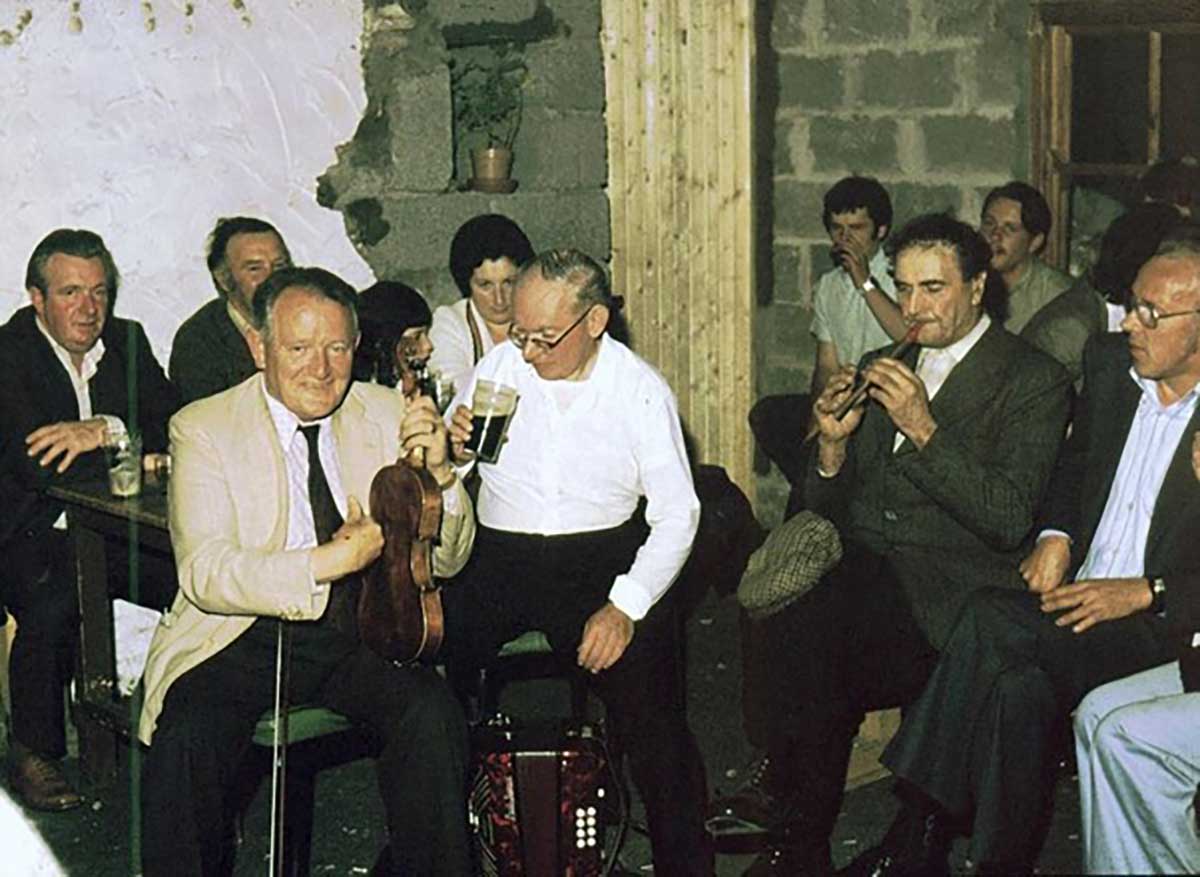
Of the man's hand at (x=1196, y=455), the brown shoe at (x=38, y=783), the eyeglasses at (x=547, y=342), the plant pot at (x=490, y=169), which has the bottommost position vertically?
the brown shoe at (x=38, y=783)

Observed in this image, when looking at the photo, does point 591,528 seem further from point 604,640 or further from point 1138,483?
point 1138,483

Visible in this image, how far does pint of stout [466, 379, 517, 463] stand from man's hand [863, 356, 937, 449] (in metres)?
0.92

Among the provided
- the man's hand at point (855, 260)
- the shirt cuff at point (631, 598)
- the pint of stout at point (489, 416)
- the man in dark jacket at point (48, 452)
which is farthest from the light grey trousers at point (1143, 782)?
the man's hand at point (855, 260)

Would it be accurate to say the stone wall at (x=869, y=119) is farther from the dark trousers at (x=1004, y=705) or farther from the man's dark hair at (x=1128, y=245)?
the dark trousers at (x=1004, y=705)

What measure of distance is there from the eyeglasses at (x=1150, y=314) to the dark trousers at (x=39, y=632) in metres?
3.07

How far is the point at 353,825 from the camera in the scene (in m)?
5.08

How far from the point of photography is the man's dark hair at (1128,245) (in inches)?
236

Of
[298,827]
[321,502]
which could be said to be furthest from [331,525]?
[298,827]

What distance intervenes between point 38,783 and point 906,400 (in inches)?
108

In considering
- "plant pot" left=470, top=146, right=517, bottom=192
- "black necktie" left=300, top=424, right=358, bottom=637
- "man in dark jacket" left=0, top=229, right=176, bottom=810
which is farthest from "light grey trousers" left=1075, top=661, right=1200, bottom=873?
"plant pot" left=470, top=146, right=517, bottom=192

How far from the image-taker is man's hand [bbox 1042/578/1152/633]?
407 centimetres

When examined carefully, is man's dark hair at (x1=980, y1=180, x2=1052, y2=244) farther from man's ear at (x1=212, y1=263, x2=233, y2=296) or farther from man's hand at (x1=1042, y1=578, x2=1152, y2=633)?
man's ear at (x1=212, y1=263, x2=233, y2=296)

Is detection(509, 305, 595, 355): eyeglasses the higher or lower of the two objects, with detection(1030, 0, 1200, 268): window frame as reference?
lower

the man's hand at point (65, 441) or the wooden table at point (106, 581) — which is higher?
the man's hand at point (65, 441)
